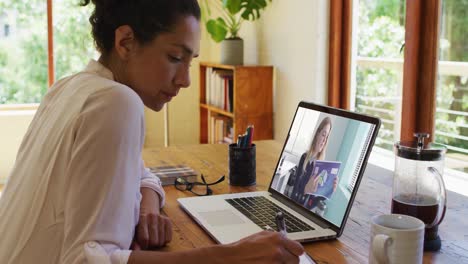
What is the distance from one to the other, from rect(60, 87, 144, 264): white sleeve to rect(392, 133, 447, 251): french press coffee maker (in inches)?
23.6

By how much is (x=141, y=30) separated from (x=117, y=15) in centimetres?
7

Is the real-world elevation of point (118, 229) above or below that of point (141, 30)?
below

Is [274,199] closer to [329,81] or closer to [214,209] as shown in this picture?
[214,209]

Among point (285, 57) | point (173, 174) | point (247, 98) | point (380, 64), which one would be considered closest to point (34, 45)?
point (247, 98)

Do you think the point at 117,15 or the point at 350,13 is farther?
the point at 350,13

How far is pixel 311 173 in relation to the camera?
4.35 ft

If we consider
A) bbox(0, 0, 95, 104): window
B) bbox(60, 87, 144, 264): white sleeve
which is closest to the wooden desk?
bbox(60, 87, 144, 264): white sleeve

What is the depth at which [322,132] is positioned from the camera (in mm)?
1349

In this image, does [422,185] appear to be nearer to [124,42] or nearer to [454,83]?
[124,42]

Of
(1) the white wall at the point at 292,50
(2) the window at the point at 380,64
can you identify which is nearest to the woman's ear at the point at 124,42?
(2) the window at the point at 380,64

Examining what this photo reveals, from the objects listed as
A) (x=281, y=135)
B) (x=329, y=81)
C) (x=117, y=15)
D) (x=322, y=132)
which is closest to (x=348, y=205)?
(x=322, y=132)

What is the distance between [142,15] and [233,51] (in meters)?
2.76

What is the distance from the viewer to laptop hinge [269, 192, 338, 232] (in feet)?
4.00

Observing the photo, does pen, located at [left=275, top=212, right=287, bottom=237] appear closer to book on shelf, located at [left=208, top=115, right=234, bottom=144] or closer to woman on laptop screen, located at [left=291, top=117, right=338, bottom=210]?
woman on laptop screen, located at [left=291, top=117, right=338, bottom=210]
